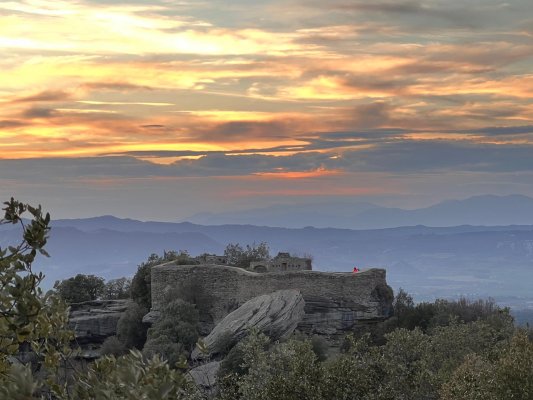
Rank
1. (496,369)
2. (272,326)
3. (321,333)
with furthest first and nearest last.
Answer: (321,333) < (272,326) < (496,369)

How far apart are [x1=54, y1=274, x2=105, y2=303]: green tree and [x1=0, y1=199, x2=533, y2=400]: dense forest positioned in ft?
0.31

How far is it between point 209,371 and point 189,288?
33.5 ft

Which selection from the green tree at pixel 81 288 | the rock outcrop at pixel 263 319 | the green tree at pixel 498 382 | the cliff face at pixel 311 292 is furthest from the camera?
the green tree at pixel 81 288

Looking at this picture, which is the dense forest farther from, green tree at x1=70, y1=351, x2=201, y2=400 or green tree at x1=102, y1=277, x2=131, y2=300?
green tree at x1=102, y1=277, x2=131, y2=300

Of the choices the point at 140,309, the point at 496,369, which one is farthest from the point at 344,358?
the point at 140,309

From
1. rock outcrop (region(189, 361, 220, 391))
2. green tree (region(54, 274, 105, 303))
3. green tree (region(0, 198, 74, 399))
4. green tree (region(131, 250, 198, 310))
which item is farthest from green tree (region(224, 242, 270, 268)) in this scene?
green tree (region(0, 198, 74, 399))

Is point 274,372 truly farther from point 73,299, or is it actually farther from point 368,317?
point 73,299

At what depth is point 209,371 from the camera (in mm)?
41844

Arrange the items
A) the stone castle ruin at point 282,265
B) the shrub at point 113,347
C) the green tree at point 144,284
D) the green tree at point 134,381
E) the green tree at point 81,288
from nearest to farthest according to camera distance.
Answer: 1. the green tree at point 134,381
2. the shrub at point 113,347
3. the stone castle ruin at point 282,265
4. the green tree at point 144,284
5. the green tree at point 81,288

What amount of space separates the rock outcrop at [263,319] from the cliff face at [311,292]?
1.04 meters

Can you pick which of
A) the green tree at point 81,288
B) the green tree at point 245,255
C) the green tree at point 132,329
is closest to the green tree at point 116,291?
the green tree at point 81,288

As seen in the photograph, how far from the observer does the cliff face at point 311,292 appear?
4809cm

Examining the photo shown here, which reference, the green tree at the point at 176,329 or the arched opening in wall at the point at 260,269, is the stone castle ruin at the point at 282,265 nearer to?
the arched opening in wall at the point at 260,269

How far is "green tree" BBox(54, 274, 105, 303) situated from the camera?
62781 mm
